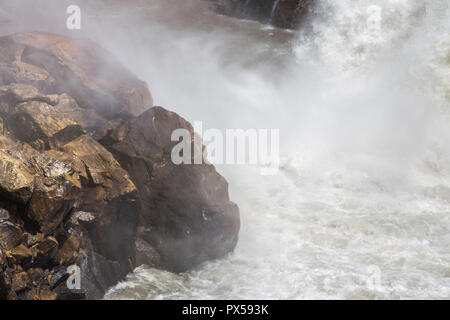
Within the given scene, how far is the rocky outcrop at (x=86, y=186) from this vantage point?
4.71m

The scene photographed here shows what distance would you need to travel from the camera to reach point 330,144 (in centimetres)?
980

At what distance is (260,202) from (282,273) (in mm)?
2015

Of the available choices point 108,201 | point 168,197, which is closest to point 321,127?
point 168,197

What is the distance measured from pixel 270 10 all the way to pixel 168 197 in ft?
35.2

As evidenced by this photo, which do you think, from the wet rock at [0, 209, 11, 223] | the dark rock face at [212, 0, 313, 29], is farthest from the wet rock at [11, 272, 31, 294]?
the dark rock face at [212, 0, 313, 29]

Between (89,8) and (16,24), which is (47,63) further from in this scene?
(89,8)

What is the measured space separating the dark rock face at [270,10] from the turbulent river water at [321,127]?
488mm

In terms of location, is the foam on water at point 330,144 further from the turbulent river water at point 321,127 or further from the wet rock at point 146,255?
the wet rock at point 146,255

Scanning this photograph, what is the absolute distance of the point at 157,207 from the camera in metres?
6.24

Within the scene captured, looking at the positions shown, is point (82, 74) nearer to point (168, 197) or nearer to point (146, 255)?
point (168, 197)

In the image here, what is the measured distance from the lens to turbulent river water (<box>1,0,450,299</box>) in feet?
19.8

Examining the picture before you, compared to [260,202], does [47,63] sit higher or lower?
higher
